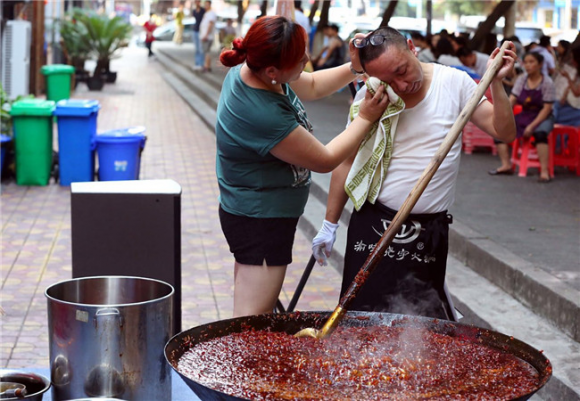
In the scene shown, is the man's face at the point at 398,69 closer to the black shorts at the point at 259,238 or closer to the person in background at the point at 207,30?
the black shorts at the point at 259,238

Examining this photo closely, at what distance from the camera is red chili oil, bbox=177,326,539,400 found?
2.62 m

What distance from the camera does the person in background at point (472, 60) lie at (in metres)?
12.8

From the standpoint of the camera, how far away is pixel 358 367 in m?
2.80

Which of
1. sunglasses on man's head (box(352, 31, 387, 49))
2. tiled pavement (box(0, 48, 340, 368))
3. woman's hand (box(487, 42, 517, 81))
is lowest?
tiled pavement (box(0, 48, 340, 368))

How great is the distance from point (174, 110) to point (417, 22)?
16.5 m

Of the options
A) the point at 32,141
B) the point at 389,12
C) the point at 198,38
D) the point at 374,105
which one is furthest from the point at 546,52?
the point at 198,38

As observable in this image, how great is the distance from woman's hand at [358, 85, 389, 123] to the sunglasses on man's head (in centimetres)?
21

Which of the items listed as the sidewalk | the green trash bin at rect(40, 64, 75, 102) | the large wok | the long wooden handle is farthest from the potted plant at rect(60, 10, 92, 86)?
the long wooden handle

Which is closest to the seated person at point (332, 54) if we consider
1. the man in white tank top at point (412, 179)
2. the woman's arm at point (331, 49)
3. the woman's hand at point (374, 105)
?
the woman's arm at point (331, 49)

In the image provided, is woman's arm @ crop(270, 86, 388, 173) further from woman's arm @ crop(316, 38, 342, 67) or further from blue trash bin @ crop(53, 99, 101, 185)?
woman's arm @ crop(316, 38, 342, 67)

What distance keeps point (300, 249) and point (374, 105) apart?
15.4ft

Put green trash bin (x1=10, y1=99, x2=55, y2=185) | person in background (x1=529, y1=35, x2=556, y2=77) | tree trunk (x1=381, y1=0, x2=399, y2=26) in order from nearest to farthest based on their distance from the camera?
green trash bin (x1=10, y1=99, x2=55, y2=185) → person in background (x1=529, y1=35, x2=556, y2=77) → tree trunk (x1=381, y1=0, x2=399, y2=26)

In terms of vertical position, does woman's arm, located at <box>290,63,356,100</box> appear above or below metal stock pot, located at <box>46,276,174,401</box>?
above

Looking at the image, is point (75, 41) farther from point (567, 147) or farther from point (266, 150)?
point (266, 150)
